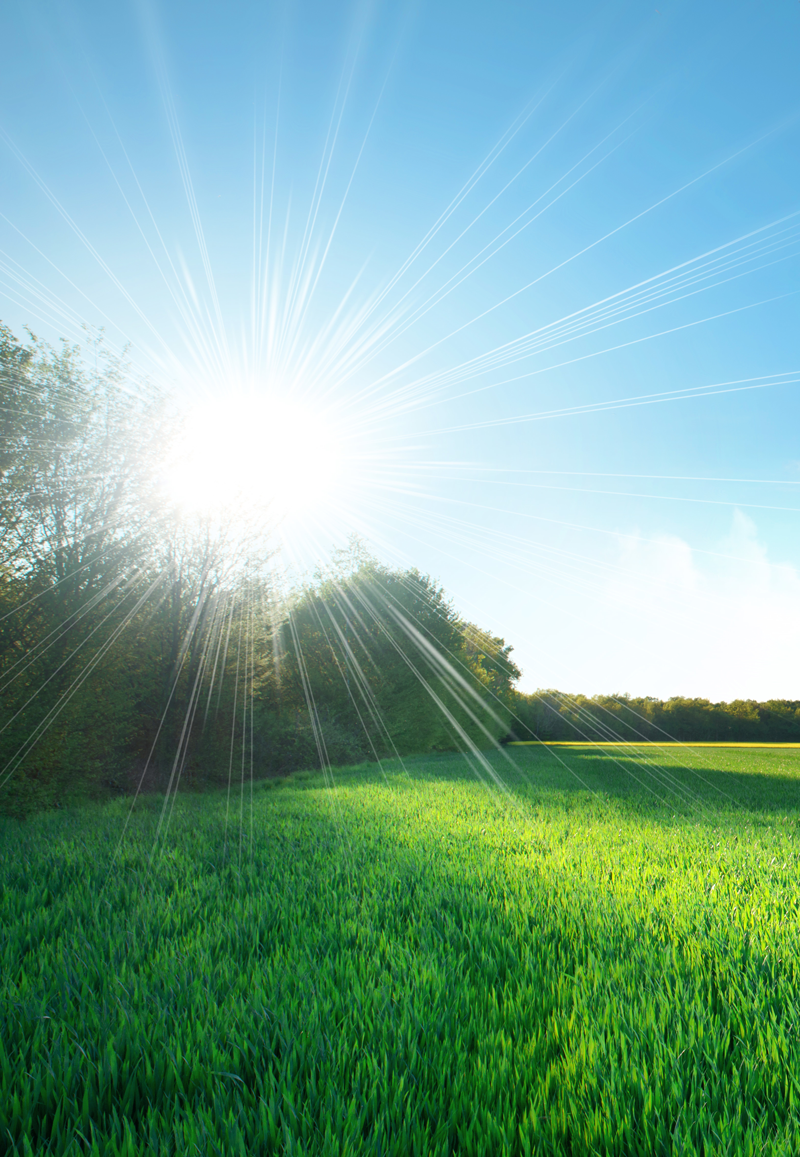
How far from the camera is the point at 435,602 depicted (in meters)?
39.1

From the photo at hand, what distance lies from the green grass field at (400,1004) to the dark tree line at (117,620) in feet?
20.4

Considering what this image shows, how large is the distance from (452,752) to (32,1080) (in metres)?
32.5

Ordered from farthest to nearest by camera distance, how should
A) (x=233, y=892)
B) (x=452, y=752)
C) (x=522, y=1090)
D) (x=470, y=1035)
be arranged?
(x=452, y=752) → (x=233, y=892) → (x=470, y=1035) → (x=522, y=1090)

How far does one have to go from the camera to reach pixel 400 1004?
2217mm

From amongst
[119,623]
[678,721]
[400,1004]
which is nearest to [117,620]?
[119,623]

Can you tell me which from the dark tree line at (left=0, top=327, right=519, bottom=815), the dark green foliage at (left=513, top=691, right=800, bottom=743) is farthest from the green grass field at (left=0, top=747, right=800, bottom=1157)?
the dark green foliage at (left=513, top=691, right=800, bottom=743)

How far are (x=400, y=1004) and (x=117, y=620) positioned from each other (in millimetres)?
11876

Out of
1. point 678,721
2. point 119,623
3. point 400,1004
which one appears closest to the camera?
point 400,1004

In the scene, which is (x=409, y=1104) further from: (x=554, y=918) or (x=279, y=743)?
(x=279, y=743)

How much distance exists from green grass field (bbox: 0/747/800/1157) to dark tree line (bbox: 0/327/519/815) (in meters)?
6.22

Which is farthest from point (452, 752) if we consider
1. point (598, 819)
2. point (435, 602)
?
point (598, 819)

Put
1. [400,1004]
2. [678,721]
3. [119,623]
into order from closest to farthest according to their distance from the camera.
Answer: [400,1004]
[119,623]
[678,721]

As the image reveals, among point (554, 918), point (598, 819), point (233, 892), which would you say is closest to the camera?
point (554, 918)

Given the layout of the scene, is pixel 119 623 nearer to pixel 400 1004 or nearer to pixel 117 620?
pixel 117 620
